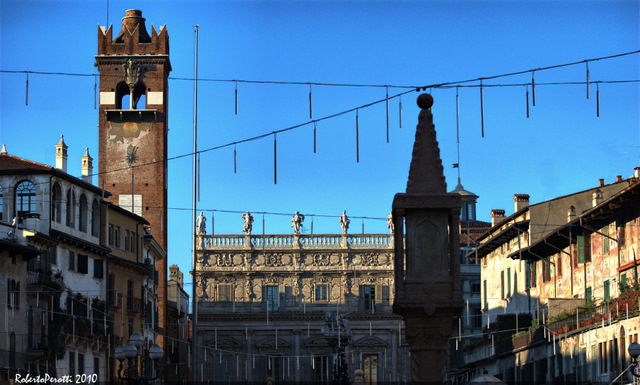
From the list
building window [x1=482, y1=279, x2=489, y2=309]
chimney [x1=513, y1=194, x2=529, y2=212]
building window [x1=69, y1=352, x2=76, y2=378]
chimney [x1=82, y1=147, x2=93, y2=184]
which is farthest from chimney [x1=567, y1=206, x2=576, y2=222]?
chimney [x1=82, y1=147, x2=93, y2=184]

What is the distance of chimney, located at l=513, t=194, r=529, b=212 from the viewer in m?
67.6

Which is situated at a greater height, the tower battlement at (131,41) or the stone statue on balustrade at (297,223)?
the tower battlement at (131,41)

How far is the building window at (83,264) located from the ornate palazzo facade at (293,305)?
29020 millimetres

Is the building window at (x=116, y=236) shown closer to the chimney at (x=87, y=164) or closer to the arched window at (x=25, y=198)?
the arched window at (x=25, y=198)

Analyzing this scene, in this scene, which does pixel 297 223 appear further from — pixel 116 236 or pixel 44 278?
pixel 44 278

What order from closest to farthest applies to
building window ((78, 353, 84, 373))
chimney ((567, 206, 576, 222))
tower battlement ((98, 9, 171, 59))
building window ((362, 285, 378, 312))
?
building window ((78, 353, 84, 373)) < chimney ((567, 206, 576, 222)) < tower battlement ((98, 9, 171, 59)) < building window ((362, 285, 378, 312))

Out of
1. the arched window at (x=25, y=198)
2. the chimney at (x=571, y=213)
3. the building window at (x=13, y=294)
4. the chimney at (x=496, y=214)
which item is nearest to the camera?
the building window at (x=13, y=294)

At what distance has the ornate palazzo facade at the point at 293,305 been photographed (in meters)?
86.1

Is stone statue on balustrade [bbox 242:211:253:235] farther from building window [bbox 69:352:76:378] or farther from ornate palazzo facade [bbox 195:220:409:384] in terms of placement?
building window [bbox 69:352:76:378]

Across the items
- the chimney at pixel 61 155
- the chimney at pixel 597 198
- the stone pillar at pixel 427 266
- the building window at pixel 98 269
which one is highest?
the chimney at pixel 61 155

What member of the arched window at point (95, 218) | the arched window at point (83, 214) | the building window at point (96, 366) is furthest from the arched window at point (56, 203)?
the building window at point (96, 366)

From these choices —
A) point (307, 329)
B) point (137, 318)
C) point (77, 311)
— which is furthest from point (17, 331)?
point (307, 329)

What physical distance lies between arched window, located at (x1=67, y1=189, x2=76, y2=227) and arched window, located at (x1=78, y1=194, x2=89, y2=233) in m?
0.73

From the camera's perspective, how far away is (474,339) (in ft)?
274
